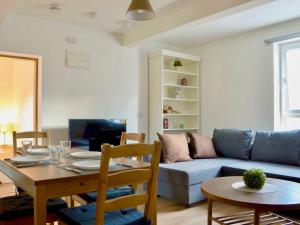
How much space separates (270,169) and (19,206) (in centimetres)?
267

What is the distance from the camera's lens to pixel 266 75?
4.52 metres

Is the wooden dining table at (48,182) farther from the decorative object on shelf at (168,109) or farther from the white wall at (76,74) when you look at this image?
the decorative object on shelf at (168,109)

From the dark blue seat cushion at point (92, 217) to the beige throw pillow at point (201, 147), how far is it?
2.41 metres

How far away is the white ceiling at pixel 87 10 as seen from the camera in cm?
341

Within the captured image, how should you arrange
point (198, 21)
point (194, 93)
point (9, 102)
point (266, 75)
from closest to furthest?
1. point (198, 21)
2. point (266, 75)
3. point (194, 93)
4. point (9, 102)

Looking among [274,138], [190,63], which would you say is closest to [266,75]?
[274,138]

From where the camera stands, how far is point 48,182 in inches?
57.6

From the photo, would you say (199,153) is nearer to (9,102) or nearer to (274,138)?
(274,138)

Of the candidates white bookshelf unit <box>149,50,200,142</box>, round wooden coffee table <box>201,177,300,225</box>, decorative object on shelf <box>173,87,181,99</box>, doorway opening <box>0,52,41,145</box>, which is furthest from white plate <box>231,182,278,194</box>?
doorway opening <box>0,52,41,145</box>

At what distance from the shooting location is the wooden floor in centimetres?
283

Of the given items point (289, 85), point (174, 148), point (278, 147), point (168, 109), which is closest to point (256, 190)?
point (174, 148)

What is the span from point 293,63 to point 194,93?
1.87 m

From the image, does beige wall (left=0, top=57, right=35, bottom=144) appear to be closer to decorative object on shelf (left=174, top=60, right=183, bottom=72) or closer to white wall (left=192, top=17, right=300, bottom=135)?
decorative object on shelf (left=174, top=60, right=183, bottom=72)

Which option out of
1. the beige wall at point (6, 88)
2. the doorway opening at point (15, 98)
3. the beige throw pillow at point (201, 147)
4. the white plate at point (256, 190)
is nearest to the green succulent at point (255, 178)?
the white plate at point (256, 190)
